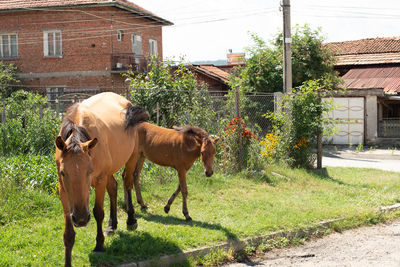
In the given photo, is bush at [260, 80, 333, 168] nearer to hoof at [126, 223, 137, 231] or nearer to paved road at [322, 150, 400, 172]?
paved road at [322, 150, 400, 172]

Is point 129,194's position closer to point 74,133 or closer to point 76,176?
point 74,133

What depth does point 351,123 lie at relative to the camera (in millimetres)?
24859

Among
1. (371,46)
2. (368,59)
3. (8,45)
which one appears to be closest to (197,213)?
(8,45)

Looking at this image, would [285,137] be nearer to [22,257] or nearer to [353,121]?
[22,257]

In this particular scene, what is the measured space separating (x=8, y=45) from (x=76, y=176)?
29820 millimetres

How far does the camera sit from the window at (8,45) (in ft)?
103

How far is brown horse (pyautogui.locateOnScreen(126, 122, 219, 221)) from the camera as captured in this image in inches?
324

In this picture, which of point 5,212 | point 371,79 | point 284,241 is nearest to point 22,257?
point 5,212

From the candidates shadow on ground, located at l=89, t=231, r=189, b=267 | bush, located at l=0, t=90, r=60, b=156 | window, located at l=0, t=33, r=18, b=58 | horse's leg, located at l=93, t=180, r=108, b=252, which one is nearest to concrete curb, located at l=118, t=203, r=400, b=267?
shadow on ground, located at l=89, t=231, r=189, b=267

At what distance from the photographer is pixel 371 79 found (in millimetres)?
28672

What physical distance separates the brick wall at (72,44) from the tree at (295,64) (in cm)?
962

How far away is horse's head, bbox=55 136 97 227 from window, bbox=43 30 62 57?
1074 inches

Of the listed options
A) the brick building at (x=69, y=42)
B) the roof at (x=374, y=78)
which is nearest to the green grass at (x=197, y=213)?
the roof at (x=374, y=78)

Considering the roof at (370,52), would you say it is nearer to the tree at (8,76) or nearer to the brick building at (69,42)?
the brick building at (69,42)
